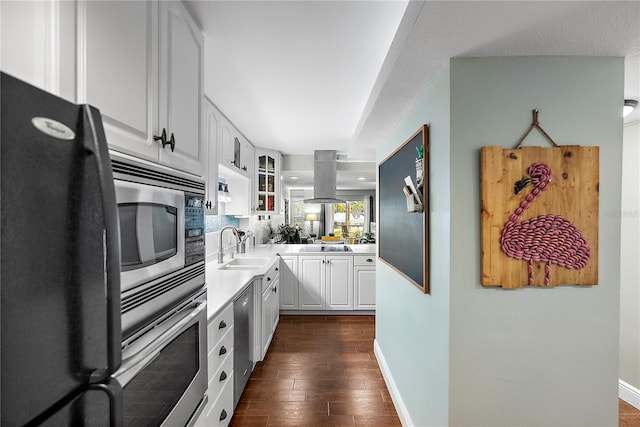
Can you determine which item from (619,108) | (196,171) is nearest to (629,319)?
(619,108)

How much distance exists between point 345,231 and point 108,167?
812 centimetres

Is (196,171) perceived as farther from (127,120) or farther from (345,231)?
(345,231)

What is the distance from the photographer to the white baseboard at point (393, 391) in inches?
73.0

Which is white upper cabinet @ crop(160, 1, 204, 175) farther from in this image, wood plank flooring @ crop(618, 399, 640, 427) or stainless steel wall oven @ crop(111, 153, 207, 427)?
wood plank flooring @ crop(618, 399, 640, 427)

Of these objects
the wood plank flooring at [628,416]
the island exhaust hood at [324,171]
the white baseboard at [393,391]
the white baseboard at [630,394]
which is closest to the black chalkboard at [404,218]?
the white baseboard at [393,391]

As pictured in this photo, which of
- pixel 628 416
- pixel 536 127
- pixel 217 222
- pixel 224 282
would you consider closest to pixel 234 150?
pixel 217 222

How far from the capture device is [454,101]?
4.28 feet

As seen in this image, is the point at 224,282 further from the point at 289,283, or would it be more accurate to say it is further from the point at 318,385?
the point at 289,283

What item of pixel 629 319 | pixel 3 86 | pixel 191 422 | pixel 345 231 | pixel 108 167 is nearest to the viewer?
pixel 3 86

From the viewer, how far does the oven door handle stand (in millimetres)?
721

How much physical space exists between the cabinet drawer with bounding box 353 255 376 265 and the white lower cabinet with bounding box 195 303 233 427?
7.73 ft

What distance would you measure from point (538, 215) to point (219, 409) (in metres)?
1.90

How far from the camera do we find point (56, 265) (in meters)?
0.46

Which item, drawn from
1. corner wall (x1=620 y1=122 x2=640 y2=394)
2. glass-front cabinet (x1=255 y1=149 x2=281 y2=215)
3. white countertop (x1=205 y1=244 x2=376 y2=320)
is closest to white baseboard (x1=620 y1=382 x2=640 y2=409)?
corner wall (x1=620 y1=122 x2=640 y2=394)
